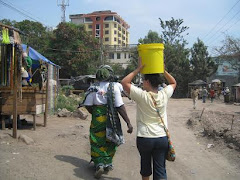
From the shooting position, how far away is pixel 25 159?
448cm

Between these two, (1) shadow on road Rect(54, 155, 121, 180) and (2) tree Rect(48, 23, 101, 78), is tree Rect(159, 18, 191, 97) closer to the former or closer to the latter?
(2) tree Rect(48, 23, 101, 78)

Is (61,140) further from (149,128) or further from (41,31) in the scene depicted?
A: (41,31)

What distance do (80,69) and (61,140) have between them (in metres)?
27.2

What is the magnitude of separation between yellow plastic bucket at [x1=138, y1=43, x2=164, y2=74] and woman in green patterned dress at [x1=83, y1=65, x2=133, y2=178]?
3.31 feet

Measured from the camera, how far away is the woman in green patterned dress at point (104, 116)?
3949 millimetres

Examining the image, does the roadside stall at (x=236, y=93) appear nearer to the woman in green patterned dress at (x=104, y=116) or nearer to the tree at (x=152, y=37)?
the tree at (x=152, y=37)

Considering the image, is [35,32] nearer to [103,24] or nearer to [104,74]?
[104,74]

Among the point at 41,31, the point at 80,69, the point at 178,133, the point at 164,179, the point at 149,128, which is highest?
the point at 41,31

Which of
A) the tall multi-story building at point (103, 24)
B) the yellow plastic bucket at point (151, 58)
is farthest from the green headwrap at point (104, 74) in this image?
the tall multi-story building at point (103, 24)

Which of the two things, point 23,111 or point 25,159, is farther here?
point 23,111

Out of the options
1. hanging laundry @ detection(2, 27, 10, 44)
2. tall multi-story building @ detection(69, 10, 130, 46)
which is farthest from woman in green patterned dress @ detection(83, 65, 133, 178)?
tall multi-story building @ detection(69, 10, 130, 46)

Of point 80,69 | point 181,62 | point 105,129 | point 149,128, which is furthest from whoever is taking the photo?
point 181,62

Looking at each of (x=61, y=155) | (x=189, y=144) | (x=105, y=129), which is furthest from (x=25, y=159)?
(x=189, y=144)

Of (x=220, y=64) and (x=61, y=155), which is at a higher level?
(x=220, y=64)
